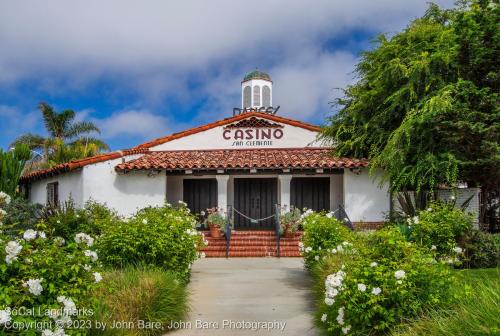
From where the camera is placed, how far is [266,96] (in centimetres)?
2089

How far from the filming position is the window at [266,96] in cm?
2081

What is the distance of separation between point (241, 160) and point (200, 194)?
122 inches

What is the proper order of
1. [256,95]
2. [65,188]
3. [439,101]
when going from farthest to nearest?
[256,95] < [65,188] < [439,101]

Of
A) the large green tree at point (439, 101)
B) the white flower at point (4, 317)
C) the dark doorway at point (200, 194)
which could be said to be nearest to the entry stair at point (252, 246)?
the dark doorway at point (200, 194)

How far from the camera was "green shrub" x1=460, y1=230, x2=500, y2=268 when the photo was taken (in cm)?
1056

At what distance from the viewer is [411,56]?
14.8 m

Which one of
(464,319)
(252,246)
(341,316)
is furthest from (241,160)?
(464,319)

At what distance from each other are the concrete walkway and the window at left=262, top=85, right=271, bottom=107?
9.83 meters

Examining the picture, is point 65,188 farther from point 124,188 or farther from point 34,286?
point 34,286

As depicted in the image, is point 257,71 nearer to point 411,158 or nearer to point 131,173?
point 131,173

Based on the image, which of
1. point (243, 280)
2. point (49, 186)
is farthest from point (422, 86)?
point (49, 186)

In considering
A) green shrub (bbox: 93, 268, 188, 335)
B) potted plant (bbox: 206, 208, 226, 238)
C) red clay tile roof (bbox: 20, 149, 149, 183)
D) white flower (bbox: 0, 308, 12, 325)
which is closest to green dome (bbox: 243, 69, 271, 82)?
red clay tile roof (bbox: 20, 149, 149, 183)

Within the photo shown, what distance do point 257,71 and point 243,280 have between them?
42.7 feet

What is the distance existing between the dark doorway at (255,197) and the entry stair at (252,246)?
105 inches
